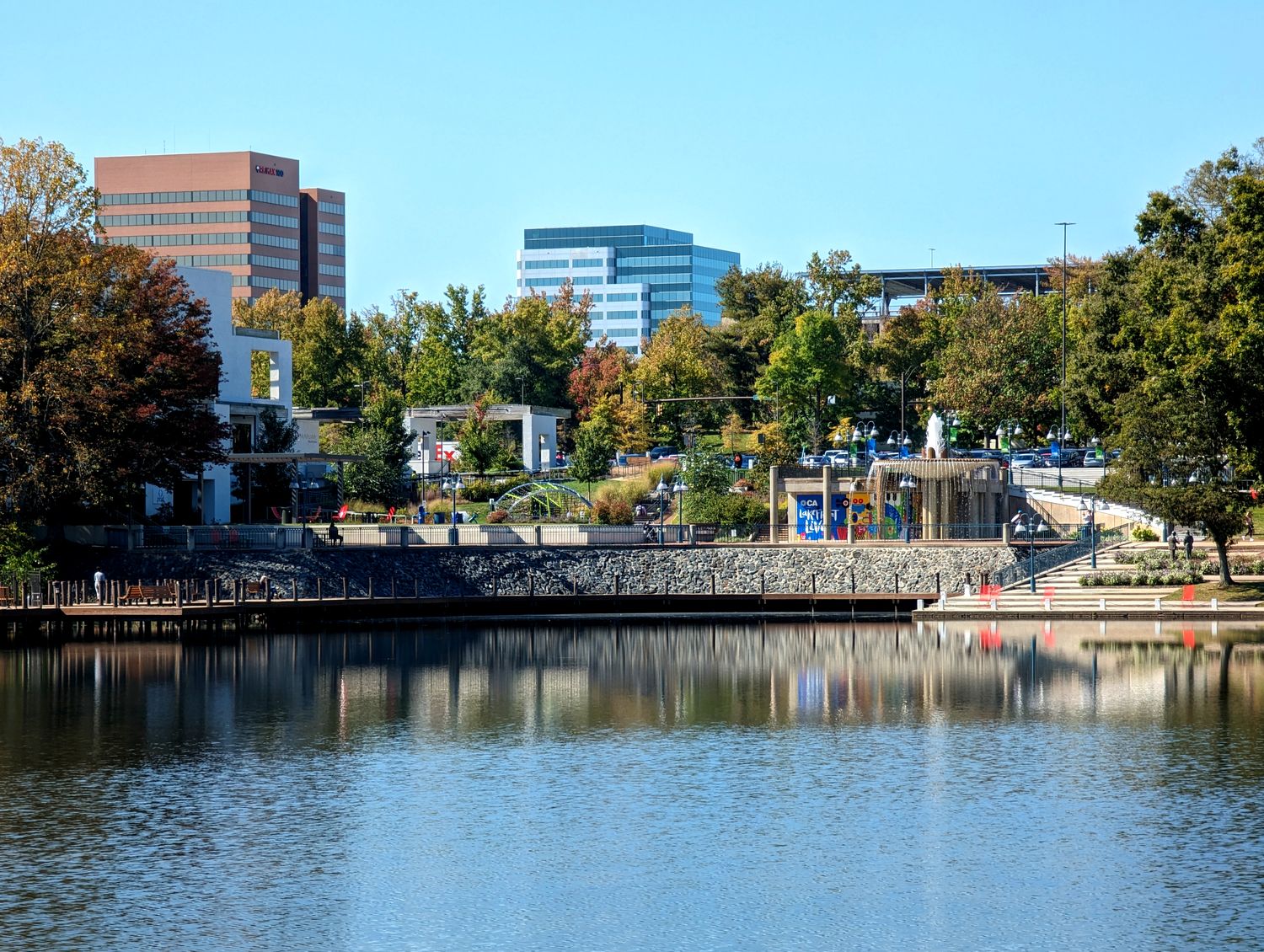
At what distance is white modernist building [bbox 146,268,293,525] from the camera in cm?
8656

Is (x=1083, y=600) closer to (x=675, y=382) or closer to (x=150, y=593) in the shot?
(x=150, y=593)

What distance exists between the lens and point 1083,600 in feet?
225

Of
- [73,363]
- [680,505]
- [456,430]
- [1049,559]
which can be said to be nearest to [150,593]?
[73,363]

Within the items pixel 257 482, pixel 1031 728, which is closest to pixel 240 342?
pixel 257 482

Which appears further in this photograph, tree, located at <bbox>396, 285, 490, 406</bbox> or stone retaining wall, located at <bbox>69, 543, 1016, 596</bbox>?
tree, located at <bbox>396, 285, 490, 406</bbox>

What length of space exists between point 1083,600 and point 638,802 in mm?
38620

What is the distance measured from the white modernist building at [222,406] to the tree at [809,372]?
114ft

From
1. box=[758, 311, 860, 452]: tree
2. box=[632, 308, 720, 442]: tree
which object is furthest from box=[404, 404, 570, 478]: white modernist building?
box=[758, 311, 860, 452]: tree

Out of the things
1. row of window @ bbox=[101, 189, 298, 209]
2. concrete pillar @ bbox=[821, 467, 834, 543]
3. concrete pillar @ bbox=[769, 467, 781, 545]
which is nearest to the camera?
concrete pillar @ bbox=[769, 467, 781, 545]

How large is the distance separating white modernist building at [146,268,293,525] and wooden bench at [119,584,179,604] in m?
9.75

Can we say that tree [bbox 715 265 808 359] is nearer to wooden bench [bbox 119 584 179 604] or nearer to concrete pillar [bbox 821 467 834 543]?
concrete pillar [bbox 821 467 834 543]

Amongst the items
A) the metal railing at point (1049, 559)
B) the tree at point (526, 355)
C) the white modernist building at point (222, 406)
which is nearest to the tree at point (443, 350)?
the tree at point (526, 355)

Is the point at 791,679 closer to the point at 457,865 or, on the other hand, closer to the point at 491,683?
the point at 491,683

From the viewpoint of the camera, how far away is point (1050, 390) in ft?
345
